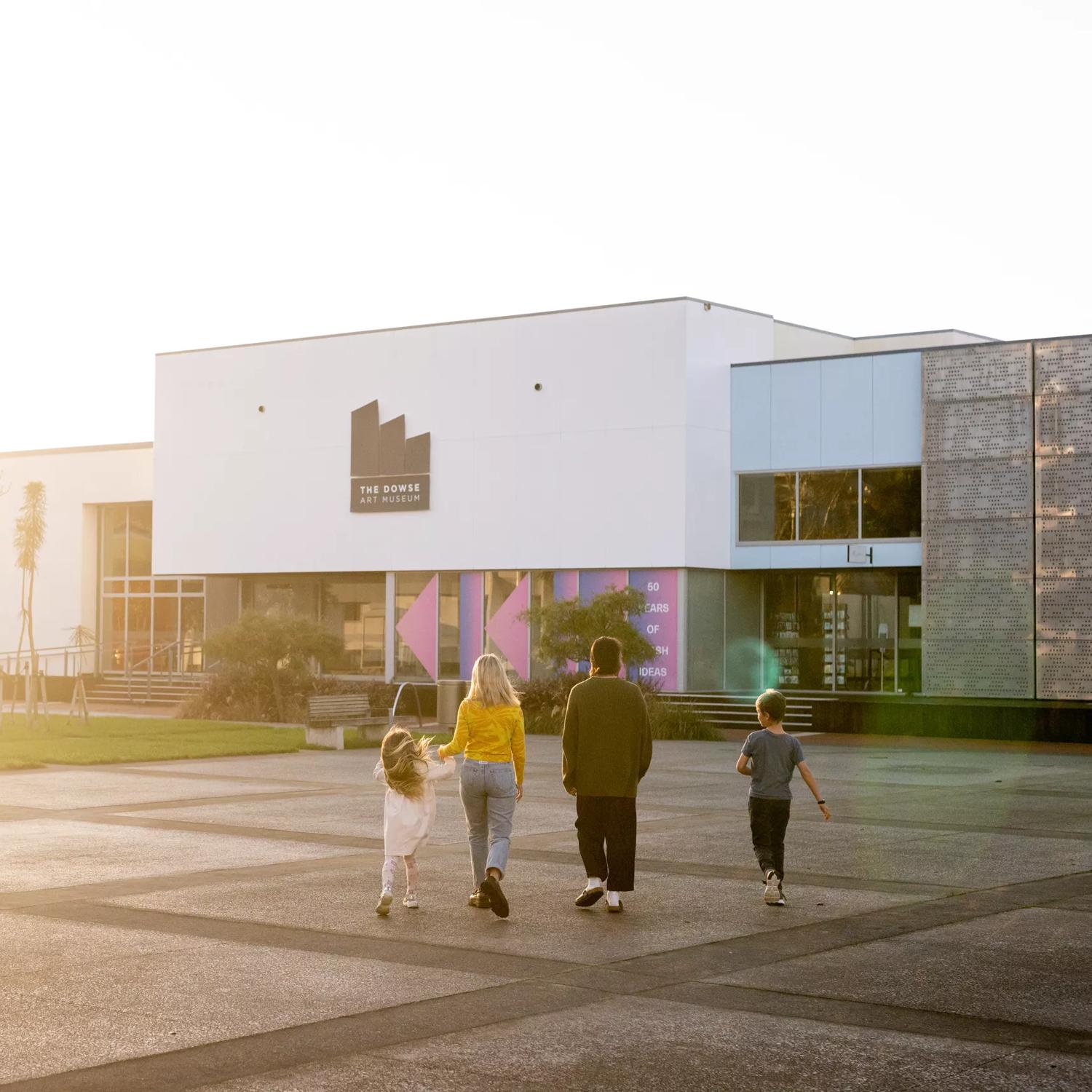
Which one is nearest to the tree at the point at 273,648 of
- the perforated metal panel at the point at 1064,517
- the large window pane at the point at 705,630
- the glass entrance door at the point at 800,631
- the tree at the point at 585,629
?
the tree at the point at 585,629

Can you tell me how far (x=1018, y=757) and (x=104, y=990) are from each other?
19.6 metres

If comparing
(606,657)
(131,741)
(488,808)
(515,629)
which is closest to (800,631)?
(515,629)

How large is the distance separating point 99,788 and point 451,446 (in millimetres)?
21067

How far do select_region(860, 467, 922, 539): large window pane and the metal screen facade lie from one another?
26.8 inches

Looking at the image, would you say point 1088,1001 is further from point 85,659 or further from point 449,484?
point 85,659

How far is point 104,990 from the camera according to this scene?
8180 millimetres

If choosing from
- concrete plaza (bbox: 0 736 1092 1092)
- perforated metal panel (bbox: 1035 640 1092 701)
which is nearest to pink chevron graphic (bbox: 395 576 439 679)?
perforated metal panel (bbox: 1035 640 1092 701)

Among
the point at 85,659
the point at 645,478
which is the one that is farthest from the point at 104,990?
the point at 85,659

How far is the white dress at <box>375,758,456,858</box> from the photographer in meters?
10.8

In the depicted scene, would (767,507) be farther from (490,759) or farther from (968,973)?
(968,973)

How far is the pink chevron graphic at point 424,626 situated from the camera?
39.8 metres

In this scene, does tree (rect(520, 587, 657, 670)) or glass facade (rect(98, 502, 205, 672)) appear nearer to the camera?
tree (rect(520, 587, 657, 670))

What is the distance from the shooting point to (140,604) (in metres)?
48.5

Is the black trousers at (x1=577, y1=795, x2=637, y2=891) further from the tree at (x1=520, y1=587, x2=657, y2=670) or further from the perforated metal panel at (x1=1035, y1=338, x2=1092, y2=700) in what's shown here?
the perforated metal panel at (x1=1035, y1=338, x2=1092, y2=700)
